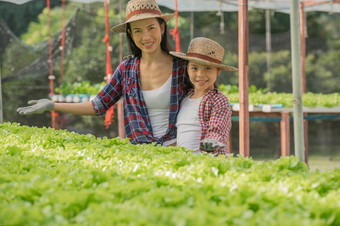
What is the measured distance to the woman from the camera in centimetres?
343

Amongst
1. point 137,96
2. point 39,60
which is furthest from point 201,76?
point 39,60

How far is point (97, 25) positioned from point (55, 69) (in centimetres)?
137

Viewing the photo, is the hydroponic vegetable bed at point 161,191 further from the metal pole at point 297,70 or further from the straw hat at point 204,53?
the straw hat at point 204,53

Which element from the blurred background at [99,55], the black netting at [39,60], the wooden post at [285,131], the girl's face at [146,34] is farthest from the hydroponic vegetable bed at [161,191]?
the black netting at [39,60]

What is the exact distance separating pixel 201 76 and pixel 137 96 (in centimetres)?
51

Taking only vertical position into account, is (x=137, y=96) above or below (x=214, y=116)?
above

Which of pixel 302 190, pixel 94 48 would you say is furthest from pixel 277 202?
pixel 94 48

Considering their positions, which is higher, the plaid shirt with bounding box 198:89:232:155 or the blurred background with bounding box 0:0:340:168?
the blurred background with bounding box 0:0:340:168

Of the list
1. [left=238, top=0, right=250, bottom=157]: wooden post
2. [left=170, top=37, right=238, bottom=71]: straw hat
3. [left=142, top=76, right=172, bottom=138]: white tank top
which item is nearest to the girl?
[left=170, top=37, right=238, bottom=71]: straw hat

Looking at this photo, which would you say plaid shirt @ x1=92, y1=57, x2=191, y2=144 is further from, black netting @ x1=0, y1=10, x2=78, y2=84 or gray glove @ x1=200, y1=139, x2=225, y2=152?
black netting @ x1=0, y1=10, x2=78, y2=84

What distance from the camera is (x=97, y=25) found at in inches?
409

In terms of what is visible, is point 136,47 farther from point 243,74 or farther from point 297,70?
point 297,70

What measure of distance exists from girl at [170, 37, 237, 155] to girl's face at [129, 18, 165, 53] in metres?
0.17

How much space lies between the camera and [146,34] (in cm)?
344
